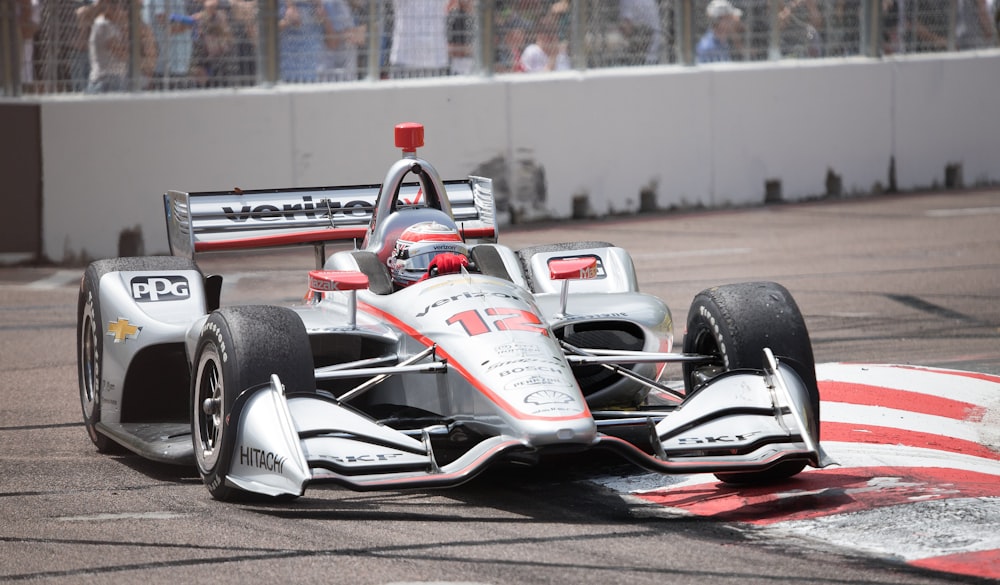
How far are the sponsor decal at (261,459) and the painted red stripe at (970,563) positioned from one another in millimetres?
2094

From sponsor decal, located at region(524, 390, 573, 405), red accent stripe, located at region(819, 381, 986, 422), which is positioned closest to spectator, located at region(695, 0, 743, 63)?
red accent stripe, located at region(819, 381, 986, 422)

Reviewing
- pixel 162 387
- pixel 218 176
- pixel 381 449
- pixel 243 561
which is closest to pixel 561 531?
pixel 381 449

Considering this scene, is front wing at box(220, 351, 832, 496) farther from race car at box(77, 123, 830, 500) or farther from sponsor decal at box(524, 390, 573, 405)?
sponsor decal at box(524, 390, 573, 405)

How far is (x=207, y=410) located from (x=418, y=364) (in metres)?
0.80

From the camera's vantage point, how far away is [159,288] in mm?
6859

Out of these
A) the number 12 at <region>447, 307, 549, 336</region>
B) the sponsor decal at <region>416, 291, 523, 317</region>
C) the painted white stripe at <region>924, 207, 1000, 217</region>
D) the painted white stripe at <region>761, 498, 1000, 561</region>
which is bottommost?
the painted white stripe at <region>761, 498, 1000, 561</region>

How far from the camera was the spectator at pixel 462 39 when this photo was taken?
1477 cm

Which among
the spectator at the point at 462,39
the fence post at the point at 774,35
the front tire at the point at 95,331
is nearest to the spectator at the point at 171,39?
the spectator at the point at 462,39

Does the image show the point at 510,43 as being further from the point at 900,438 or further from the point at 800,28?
the point at 900,438

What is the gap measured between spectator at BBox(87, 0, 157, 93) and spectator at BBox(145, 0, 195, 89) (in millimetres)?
68

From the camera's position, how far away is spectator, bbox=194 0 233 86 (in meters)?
13.3

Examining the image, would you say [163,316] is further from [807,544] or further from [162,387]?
[807,544]

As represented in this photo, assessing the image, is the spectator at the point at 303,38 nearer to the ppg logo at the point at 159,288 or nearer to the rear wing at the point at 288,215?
the rear wing at the point at 288,215

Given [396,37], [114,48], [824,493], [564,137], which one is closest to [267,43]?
[396,37]
